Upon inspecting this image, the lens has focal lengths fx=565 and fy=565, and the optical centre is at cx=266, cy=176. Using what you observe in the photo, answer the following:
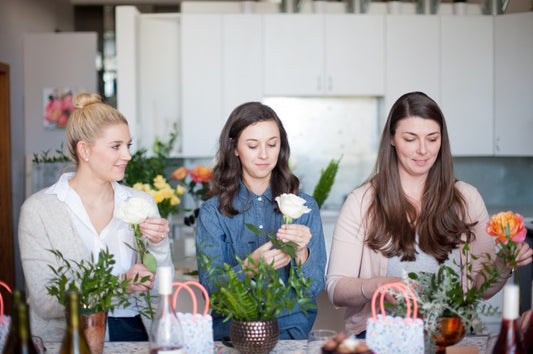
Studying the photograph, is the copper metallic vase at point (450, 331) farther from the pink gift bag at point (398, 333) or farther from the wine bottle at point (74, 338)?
the wine bottle at point (74, 338)

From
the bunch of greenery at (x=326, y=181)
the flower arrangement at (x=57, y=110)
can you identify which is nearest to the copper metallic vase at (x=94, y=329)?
the bunch of greenery at (x=326, y=181)

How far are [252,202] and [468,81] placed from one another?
10.9ft

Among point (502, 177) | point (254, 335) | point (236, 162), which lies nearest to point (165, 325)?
point (254, 335)

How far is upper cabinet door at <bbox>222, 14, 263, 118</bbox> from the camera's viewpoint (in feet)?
15.0

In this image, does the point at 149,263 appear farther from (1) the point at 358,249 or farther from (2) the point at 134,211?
(1) the point at 358,249

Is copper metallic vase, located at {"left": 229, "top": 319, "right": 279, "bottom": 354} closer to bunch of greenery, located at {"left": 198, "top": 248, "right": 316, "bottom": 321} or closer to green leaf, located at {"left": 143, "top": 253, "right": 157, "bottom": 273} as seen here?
bunch of greenery, located at {"left": 198, "top": 248, "right": 316, "bottom": 321}

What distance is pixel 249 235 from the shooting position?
1.98m

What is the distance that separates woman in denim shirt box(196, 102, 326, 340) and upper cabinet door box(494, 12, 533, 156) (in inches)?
128

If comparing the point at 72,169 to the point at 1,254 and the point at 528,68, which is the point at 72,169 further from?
the point at 528,68

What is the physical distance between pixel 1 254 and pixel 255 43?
2.96m

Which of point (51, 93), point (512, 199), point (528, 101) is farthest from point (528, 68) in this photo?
point (51, 93)

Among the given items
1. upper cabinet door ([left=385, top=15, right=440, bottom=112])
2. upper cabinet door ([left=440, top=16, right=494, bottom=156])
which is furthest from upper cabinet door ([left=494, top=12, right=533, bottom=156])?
upper cabinet door ([left=385, top=15, right=440, bottom=112])

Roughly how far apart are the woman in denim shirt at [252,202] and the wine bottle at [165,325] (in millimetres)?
591

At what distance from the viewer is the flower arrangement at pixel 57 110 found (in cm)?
546
